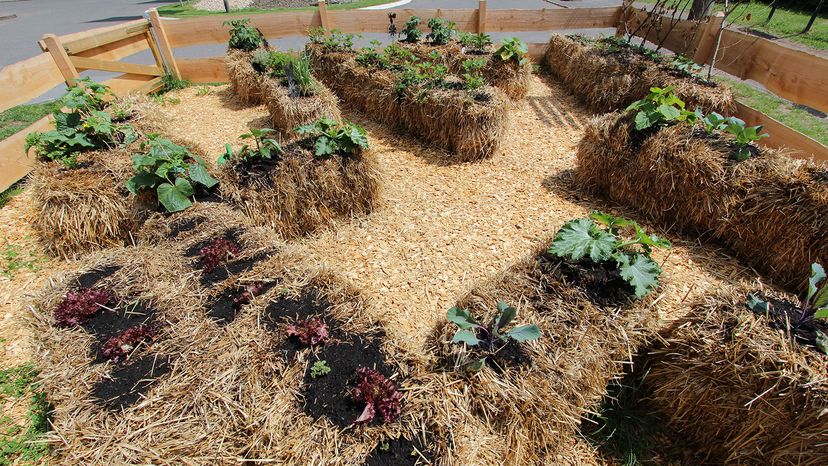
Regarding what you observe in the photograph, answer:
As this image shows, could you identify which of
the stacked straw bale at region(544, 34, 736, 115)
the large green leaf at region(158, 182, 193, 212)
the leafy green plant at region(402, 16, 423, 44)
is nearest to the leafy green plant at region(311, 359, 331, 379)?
the large green leaf at region(158, 182, 193, 212)

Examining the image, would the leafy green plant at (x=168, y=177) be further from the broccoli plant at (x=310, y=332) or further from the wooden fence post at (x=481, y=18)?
the wooden fence post at (x=481, y=18)

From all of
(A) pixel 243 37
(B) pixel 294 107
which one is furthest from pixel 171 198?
(A) pixel 243 37

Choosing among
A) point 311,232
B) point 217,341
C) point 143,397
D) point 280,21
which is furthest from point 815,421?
point 280,21

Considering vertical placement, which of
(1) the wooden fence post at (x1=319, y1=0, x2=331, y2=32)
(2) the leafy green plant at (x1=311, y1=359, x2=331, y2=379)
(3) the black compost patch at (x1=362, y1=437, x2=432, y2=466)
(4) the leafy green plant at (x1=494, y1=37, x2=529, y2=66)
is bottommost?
(3) the black compost patch at (x1=362, y1=437, x2=432, y2=466)

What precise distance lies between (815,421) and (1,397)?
5.24m

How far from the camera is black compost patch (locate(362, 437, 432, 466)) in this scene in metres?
1.85

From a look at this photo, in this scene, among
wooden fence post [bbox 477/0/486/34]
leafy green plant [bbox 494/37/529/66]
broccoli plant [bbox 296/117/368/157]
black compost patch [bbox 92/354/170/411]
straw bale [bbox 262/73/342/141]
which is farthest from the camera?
wooden fence post [bbox 477/0/486/34]

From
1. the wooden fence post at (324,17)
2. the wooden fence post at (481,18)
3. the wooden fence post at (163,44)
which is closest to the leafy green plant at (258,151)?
the wooden fence post at (324,17)

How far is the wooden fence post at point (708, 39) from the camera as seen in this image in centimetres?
628

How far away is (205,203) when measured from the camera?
11.9 ft

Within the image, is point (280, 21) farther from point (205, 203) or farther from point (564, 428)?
point (564, 428)

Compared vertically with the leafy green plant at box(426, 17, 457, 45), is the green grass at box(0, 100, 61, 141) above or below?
below

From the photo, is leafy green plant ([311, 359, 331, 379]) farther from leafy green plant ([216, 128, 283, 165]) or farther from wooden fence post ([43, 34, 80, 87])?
wooden fence post ([43, 34, 80, 87])

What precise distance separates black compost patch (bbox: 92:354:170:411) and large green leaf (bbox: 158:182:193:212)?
1667 millimetres
